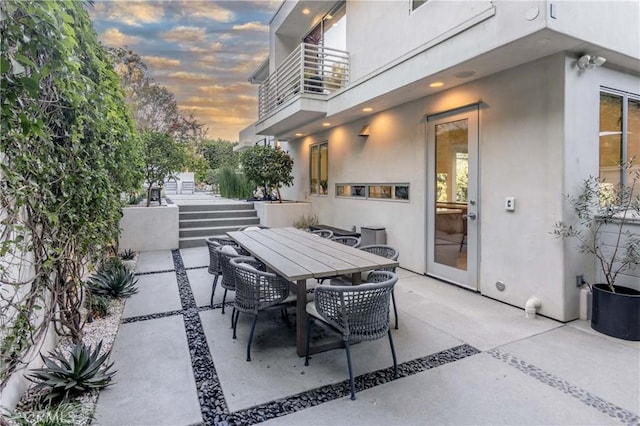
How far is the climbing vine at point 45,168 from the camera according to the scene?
5.65 feet

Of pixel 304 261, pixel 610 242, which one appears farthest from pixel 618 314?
pixel 304 261

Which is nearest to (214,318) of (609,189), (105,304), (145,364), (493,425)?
(145,364)

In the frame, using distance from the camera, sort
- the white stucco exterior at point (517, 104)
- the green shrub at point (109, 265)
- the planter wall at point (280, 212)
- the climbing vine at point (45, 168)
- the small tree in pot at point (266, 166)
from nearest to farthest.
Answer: the climbing vine at point (45, 168) < the white stucco exterior at point (517, 104) < the green shrub at point (109, 265) < the planter wall at point (280, 212) < the small tree in pot at point (266, 166)

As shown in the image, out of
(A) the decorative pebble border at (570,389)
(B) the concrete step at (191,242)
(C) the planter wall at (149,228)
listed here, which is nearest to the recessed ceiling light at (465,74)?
(A) the decorative pebble border at (570,389)

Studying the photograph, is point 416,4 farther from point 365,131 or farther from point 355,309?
point 355,309

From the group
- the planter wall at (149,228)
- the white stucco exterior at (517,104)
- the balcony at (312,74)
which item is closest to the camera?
the white stucco exterior at (517,104)

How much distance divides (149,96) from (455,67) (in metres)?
18.7

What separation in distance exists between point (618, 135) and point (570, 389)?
137 inches

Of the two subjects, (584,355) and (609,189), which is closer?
(584,355)

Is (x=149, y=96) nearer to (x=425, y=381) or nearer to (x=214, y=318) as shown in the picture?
(x=214, y=318)

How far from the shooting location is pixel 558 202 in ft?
12.5

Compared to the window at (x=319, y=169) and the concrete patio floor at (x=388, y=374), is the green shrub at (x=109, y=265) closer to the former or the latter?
the concrete patio floor at (x=388, y=374)

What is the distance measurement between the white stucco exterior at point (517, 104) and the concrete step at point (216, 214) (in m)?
5.35

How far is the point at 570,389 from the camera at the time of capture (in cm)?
257
